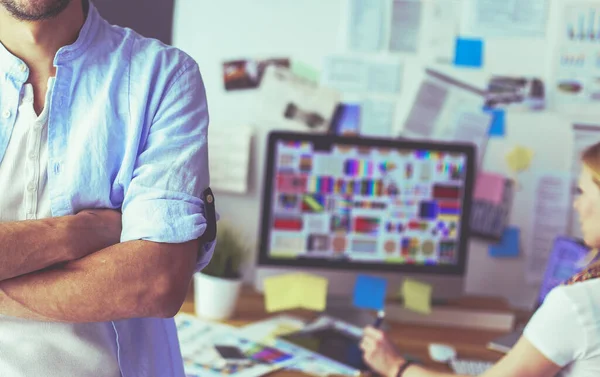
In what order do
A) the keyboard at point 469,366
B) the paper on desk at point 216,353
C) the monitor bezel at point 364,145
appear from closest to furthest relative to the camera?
1. the paper on desk at point 216,353
2. the keyboard at point 469,366
3. the monitor bezel at point 364,145

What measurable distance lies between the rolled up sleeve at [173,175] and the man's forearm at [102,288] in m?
0.03

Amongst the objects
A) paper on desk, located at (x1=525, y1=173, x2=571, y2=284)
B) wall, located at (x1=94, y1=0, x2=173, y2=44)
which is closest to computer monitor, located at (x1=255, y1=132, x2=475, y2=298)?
paper on desk, located at (x1=525, y1=173, x2=571, y2=284)

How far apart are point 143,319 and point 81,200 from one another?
202 millimetres

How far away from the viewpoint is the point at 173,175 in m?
0.98

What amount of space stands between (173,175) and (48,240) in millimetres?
186

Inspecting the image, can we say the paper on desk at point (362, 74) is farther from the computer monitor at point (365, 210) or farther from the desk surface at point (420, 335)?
the desk surface at point (420, 335)

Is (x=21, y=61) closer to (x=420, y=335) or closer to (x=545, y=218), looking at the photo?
(x=420, y=335)

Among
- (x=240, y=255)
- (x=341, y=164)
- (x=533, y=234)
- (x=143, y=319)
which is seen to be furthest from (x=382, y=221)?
(x=143, y=319)

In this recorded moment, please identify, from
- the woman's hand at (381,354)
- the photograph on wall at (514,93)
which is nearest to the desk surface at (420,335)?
the woman's hand at (381,354)

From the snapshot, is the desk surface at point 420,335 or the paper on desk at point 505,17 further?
the paper on desk at point 505,17

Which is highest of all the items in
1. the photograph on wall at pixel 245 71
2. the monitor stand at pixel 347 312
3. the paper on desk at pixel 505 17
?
the paper on desk at pixel 505 17

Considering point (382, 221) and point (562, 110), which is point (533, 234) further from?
point (382, 221)

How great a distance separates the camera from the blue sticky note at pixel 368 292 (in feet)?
5.96

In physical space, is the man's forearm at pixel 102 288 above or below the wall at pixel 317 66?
below
